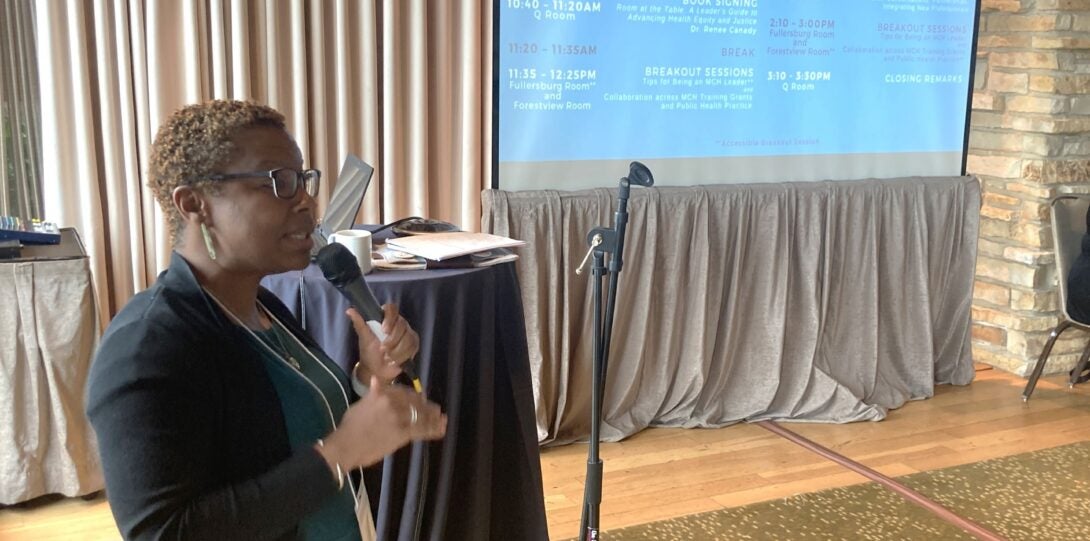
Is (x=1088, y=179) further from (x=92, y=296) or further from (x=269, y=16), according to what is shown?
(x=92, y=296)

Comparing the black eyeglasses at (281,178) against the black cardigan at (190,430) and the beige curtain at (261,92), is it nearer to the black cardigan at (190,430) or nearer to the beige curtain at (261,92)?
the black cardigan at (190,430)

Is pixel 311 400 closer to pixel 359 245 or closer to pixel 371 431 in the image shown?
pixel 371 431

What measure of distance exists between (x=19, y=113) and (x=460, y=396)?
5.42 feet

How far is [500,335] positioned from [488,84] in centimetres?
128

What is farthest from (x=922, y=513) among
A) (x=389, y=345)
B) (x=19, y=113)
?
(x=19, y=113)

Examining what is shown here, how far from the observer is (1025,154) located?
162 inches

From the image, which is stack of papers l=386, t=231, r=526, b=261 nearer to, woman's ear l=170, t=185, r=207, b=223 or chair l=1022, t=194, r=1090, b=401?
woman's ear l=170, t=185, r=207, b=223

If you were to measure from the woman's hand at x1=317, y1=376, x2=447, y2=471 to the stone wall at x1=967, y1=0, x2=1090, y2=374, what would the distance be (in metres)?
3.71

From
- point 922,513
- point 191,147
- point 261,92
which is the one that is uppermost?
point 261,92

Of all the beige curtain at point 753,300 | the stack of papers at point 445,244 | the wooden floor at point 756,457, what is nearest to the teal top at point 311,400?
the stack of papers at point 445,244

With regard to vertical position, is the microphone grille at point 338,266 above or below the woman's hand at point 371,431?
above

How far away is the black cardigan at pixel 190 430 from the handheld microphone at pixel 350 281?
0.21m

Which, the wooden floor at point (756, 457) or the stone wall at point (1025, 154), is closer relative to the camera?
the wooden floor at point (756, 457)

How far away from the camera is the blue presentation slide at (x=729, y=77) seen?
3215 mm
